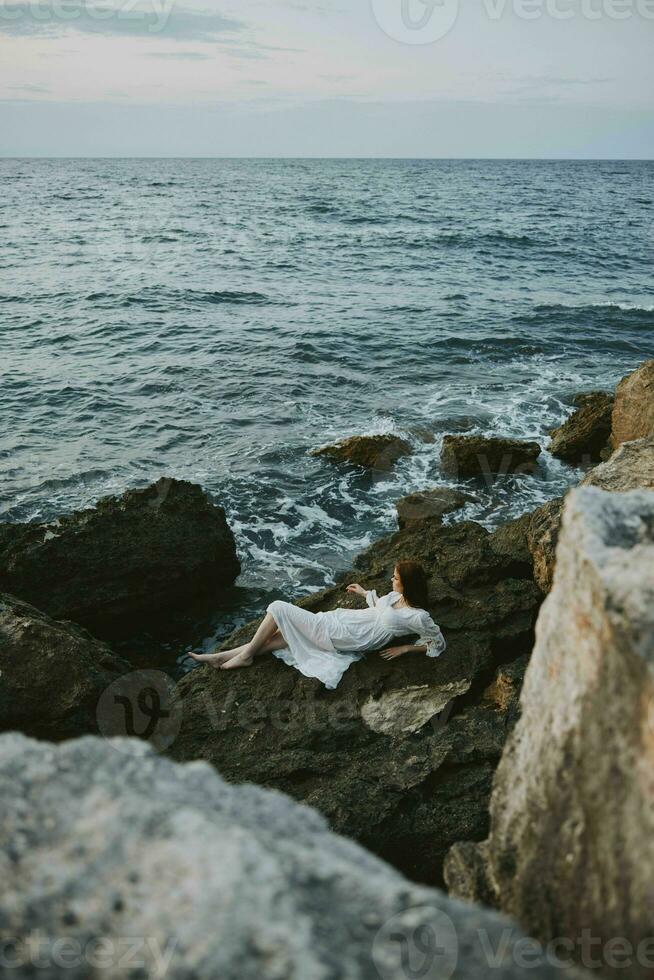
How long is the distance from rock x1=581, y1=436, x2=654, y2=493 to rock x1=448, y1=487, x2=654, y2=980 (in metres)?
5.60

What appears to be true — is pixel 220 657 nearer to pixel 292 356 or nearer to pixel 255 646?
pixel 255 646

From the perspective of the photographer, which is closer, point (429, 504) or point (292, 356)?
point (429, 504)

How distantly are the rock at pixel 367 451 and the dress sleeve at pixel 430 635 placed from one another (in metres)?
7.75

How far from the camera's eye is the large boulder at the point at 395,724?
5.45m

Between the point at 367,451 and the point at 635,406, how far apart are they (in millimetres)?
4960

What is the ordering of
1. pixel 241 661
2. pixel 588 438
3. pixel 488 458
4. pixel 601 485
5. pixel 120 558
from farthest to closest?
pixel 588 438 → pixel 488 458 → pixel 120 558 → pixel 601 485 → pixel 241 661

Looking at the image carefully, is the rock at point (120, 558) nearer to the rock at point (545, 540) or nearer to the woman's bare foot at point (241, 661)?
the woman's bare foot at point (241, 661)

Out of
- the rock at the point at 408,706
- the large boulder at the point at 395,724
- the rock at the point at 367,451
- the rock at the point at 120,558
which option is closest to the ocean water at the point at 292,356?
the rock at the point at 367,451

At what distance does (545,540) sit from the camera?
820 centimetres

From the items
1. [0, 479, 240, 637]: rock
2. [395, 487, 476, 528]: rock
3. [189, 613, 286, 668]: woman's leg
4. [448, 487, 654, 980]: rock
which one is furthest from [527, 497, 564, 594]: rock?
[448, 487, 654, 980]: rock

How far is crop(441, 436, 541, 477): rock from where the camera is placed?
561 inches

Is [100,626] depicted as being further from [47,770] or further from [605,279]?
[605,279]

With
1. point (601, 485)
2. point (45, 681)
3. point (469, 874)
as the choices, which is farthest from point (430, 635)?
point (469, 874)

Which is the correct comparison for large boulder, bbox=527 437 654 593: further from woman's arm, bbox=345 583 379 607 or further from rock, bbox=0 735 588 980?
rock, bbox=0 735 588 980
